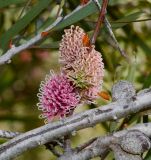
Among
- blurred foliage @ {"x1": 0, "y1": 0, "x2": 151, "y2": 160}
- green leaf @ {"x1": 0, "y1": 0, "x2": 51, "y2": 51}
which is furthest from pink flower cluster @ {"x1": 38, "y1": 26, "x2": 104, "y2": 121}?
blurred foliage @ {"x1": 0, "y1": 0, "x2": 151, "y2": 160}

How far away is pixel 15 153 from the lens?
937 mm

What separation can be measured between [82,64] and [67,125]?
0.19 metres

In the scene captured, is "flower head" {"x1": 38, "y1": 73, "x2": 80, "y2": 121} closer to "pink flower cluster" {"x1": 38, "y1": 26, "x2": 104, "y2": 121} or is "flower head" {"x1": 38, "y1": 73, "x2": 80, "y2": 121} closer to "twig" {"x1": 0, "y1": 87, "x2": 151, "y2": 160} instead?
"pink flower cluster" {"x1": 38, "y1": 26, "x2": 104, "y2": 121}

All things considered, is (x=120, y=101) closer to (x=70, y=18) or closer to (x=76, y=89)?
(x=76, y=89)

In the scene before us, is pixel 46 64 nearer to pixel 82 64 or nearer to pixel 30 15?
pixel 30 15

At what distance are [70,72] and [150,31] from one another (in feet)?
4.68

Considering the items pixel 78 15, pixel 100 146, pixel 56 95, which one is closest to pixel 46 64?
pixel 78 15

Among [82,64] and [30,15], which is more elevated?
[30,15]

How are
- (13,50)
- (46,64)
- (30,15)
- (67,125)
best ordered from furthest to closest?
(46,64) → (30,15) → (13,50) → (67,125)

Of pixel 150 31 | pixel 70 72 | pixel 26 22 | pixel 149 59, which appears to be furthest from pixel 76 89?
pixel 150 31

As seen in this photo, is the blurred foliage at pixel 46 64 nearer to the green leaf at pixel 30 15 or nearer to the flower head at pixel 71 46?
the green leaf at pixel 30 15

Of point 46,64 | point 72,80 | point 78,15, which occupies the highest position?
point 78,15

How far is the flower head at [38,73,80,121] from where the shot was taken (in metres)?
1.12

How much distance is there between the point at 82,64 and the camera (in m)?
1.09
